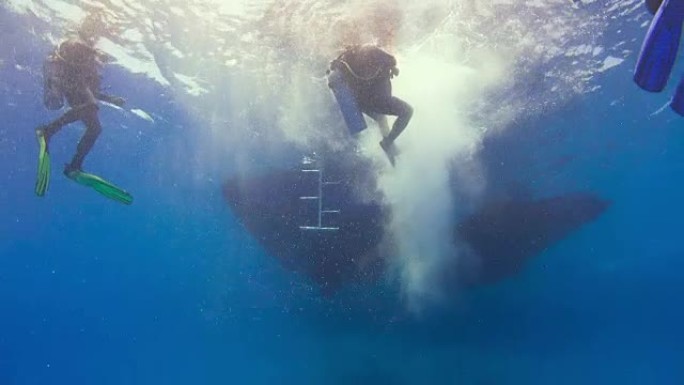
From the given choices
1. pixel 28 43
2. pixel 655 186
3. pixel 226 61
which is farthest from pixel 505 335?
pixel 28 43

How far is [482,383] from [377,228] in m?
19.5

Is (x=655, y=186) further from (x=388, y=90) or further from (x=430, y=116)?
(x=388, y=90)

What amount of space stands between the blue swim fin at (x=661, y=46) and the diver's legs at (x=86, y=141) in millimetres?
7188

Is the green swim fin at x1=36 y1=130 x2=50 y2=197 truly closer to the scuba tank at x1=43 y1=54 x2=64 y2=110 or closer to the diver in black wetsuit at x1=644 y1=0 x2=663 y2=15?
the scuba tank at x1=43 y1=54 x2=64 y2=110

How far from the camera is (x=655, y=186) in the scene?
1991 cm

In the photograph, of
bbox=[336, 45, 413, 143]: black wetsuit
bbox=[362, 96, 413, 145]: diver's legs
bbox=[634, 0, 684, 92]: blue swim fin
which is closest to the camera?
bbox=[634, 0, 684, 92]: blue swim fin

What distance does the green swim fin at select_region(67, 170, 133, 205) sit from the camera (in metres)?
6.79

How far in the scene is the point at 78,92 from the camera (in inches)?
283

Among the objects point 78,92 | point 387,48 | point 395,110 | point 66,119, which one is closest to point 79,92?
point 78,92

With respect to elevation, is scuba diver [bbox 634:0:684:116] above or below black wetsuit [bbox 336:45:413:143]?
below

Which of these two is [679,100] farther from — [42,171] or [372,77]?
[42,171]

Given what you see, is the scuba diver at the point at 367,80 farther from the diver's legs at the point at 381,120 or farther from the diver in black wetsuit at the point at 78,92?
the diver in black wetsuit at the point at 78,92

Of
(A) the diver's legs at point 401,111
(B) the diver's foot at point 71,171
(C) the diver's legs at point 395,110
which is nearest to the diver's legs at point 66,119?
(B) the diver's foot at point 71,171

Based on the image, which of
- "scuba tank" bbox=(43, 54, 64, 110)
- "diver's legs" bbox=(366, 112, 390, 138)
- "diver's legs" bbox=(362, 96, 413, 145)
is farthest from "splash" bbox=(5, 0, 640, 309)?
"scuba tank" bbox=(43, 54, 64, 110)
